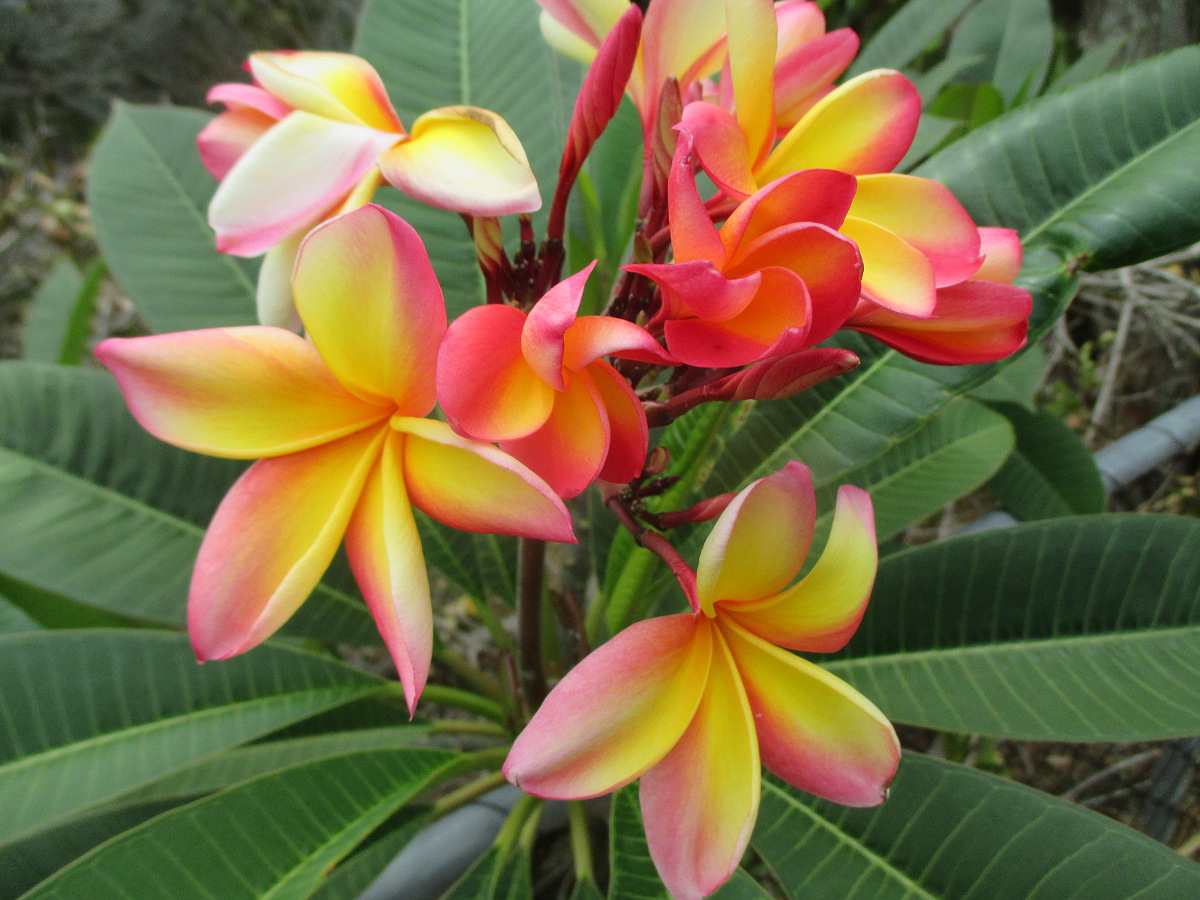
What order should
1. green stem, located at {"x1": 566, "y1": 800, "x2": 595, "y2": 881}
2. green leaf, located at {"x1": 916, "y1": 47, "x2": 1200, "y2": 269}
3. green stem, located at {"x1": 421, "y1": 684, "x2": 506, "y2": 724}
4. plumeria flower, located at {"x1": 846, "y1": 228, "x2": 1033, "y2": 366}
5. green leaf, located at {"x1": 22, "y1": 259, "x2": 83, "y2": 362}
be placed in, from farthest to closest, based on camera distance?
green leaf, located at {"x1": 22, "y1": 259, "x2": 83, "y2": 362}
green stem, located at {"x1": 421, "y1": 684, "x2": 506, "y2": 724}
green stem, located at {"x1": 566, "y1": 800, "x2": 595, "y2": 881}
green leaf, located at {"x1": 916, "y1": 47, "x2": 1200, "y2": 269}
plumeria flower, located at {"x1": 846, "y1": 228, "x2": 1033, "y2": 366}

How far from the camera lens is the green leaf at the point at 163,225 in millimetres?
866

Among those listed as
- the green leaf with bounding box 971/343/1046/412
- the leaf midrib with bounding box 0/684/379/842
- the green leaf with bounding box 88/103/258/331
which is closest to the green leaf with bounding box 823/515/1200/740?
the green leaf with bounding box 971/343/1046/412

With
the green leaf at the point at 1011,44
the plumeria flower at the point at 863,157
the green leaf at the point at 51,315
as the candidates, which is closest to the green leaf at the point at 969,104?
the green leaf at the point at 1011,44

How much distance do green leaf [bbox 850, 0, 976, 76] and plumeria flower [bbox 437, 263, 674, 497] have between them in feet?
4.29

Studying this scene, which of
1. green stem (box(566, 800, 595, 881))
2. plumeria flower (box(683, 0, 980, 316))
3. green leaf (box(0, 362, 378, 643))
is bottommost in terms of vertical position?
green stem (box(566, 800, 595, 881))

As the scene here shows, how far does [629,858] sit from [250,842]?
0.32 m

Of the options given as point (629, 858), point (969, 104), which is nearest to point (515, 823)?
point (629, 858)

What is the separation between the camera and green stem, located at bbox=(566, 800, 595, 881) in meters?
0.81

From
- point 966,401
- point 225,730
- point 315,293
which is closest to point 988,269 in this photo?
point 315,293

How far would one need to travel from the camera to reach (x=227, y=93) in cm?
57

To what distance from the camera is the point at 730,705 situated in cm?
43

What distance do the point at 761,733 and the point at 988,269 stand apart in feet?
1.13

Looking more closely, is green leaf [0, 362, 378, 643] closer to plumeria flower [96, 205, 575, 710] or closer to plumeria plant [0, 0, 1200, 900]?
plumeria plant [0, 0, 1200, 900]

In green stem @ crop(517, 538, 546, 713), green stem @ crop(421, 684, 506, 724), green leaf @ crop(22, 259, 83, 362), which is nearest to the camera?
green stem @ crop(517, 538, 546, 713)
